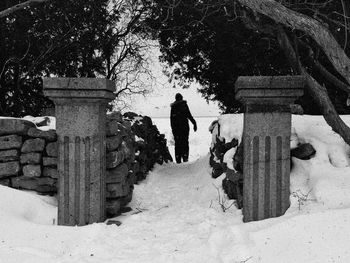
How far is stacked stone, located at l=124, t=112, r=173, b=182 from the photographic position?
7328 mm

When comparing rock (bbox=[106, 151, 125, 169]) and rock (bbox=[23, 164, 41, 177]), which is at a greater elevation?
rock (bbox=[106, 151, 125, 169])

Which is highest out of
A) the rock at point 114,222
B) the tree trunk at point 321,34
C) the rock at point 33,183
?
the tree trunk at point 321,34

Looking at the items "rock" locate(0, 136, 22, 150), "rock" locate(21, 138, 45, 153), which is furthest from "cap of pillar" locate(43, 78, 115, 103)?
"rock" locate(0, 136, 22, 150)

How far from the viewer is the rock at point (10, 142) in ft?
15.8

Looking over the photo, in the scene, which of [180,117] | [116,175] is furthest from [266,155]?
[180,117]

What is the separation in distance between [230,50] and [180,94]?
166 centimetres

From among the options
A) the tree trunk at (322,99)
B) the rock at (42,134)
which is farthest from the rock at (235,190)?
the rock at (42,134)

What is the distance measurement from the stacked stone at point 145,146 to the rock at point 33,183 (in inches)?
70.8

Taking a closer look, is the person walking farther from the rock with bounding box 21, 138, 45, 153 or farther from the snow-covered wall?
the rock with bounding box 21, 138, 45, 153

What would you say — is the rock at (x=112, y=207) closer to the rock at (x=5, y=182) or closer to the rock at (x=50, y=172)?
the rock at (x=50, y=172)

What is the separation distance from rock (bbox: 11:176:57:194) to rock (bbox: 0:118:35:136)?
57 cm

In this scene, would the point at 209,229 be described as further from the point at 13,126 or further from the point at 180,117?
the point at 180,117

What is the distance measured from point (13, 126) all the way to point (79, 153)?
101cm

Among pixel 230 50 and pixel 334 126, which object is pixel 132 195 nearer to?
pixel 334 126
